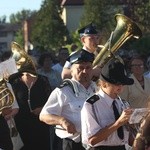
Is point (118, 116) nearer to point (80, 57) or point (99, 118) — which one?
point (99, 118)

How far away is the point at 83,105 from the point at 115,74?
1.52ft

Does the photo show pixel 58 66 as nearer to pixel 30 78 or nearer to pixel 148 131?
pixel 30 78

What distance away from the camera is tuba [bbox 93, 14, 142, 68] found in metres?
7.84

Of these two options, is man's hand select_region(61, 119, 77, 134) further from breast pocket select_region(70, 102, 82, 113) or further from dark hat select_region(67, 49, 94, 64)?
dark hat select_region(67, 49, 94, 64)

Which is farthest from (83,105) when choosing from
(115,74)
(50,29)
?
(50,29)

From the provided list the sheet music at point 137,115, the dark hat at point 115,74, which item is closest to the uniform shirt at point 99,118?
the dark hat at point 115,74

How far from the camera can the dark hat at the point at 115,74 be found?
5398mm

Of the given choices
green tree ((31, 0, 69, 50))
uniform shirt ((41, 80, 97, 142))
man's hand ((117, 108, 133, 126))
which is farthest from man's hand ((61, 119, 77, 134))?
green tree ((31, 0, 69, 50))

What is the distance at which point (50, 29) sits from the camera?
178 feet

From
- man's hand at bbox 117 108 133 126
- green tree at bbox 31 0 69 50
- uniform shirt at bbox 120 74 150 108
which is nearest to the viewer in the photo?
man's hand at bbox 117 108 133 126

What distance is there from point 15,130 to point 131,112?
3.12 metres

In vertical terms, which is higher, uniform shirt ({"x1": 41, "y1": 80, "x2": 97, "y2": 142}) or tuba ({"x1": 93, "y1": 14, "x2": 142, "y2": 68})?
tuba ({"x1": 93, "y1": 14, "x2": 142, "y2": 68})

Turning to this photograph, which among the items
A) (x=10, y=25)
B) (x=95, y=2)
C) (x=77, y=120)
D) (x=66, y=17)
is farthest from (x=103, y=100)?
(x=10, y=25)

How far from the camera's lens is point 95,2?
1636 inches
